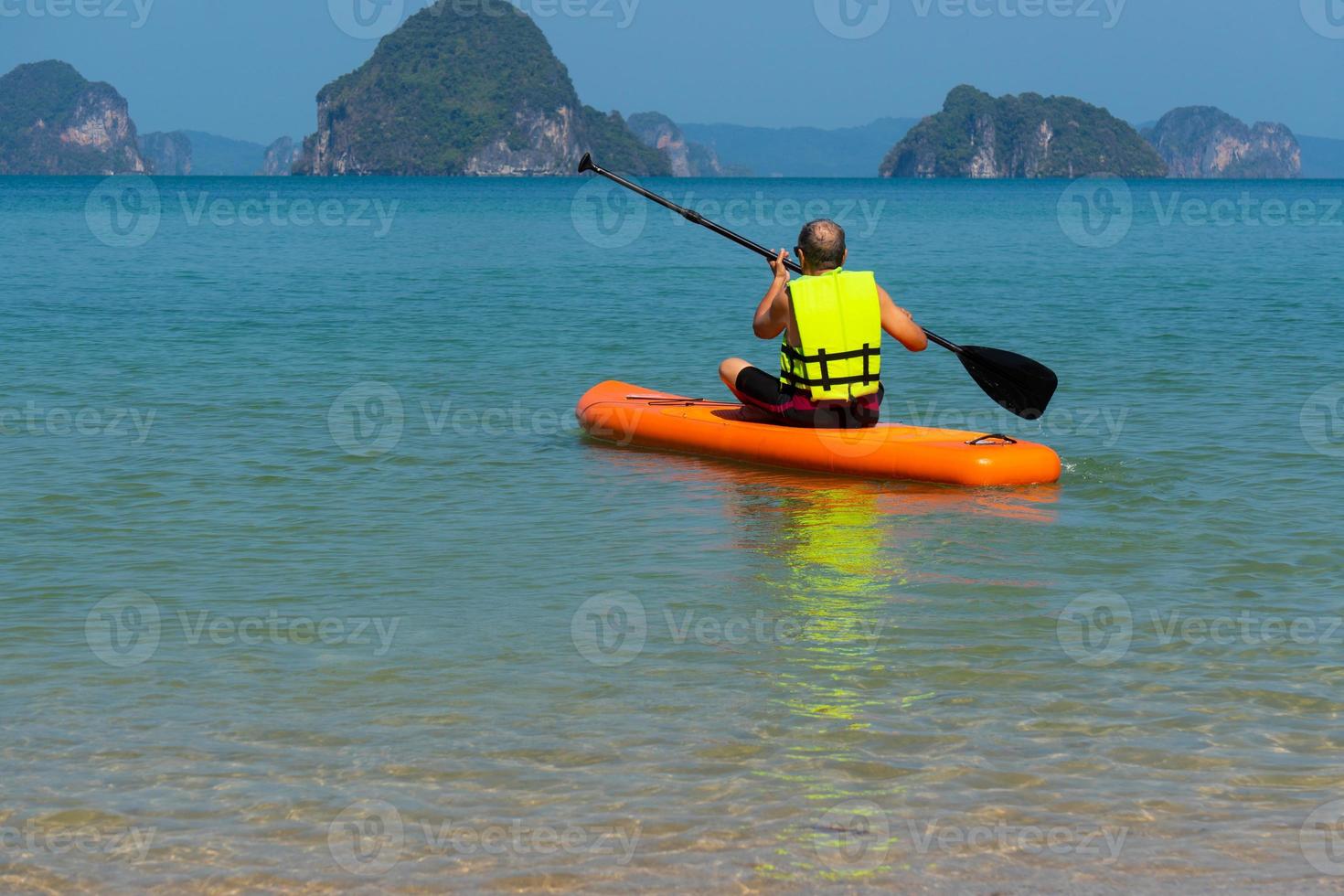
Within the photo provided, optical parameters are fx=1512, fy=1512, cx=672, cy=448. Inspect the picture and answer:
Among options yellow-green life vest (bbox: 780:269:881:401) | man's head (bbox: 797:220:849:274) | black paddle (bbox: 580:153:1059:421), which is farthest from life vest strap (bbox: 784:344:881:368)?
black paddle (bbox: 580:153:1059:421)

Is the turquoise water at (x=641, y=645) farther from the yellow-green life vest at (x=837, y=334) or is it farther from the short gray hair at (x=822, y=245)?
the short gray hair at (x=822, y=245)

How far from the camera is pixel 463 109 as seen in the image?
185250 mm

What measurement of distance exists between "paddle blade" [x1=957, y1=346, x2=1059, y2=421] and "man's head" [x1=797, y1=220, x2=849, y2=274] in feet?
5.08

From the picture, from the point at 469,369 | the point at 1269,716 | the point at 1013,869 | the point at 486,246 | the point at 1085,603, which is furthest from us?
the point at 486,246

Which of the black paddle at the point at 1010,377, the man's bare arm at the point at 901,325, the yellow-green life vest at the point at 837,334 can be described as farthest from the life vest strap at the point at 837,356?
the black paddle at the point at 1010,377

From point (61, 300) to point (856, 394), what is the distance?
53.7ft

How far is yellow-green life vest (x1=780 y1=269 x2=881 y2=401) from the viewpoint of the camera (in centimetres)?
807

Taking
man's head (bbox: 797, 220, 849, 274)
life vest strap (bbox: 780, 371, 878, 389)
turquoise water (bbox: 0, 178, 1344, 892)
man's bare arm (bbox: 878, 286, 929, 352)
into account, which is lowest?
turquoise water (bbox: 0, 178, 1344, 892)

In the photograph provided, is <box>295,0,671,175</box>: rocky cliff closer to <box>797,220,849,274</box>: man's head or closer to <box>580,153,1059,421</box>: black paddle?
<box>580,153,1059,421</box>: black paddle

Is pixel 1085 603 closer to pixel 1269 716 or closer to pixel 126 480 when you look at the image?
pixel 1269 716

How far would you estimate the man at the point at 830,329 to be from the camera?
8.05 metres

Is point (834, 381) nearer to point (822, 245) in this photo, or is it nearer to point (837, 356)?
→ point (837, 356)

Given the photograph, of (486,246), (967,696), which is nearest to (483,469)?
(967,696)

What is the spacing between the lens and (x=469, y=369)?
14609 millimetres
